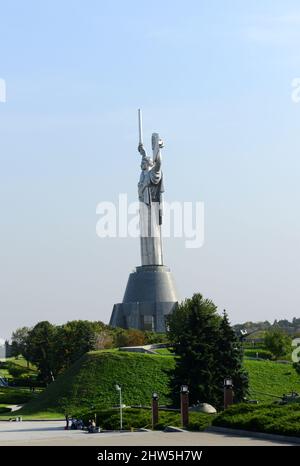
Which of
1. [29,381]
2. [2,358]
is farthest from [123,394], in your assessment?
[2,358]

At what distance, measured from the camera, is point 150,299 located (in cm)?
7369

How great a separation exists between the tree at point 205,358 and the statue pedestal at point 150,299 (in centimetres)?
3490

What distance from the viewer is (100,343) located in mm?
60500

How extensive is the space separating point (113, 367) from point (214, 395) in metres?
13.6

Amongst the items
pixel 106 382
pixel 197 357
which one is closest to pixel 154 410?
pixel 197 357

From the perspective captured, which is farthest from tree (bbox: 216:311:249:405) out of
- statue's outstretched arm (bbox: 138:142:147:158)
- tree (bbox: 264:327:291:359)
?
statue's outstretched arm (bbox: 138:142:147:158)

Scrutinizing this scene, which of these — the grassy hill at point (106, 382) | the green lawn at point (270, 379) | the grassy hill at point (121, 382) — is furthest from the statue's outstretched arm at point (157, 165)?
the green lawn at point (270, 379)

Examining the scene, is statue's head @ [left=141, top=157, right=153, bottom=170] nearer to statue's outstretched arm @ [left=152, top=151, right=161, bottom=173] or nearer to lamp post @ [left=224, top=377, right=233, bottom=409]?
statue's outstretched arm @ [left=152, top=151, right=161, bottom=173]

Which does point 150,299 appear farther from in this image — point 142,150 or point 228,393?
A: point 228,393

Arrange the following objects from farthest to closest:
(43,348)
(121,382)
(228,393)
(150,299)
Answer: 1. (150,299)
2. (43,348)
3. (121,382)
4. (228,393)

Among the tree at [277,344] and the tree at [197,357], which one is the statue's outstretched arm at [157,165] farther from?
the tree at [197,357]

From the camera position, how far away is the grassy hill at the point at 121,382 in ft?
144

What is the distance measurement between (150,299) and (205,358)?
38442mm
